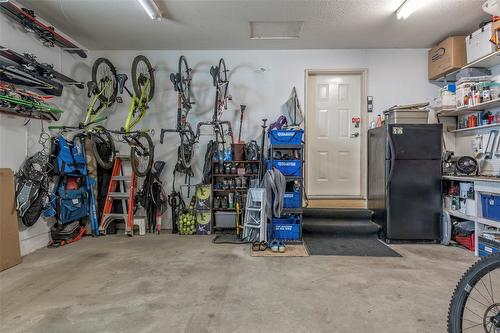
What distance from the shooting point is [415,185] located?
3889 millimetres

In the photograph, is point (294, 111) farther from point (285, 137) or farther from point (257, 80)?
point (257, 80)

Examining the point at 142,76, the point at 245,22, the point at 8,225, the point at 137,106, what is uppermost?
the point at 245,22

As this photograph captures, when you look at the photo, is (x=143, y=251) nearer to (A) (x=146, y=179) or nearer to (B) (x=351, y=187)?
(A) (x=146, y=179)

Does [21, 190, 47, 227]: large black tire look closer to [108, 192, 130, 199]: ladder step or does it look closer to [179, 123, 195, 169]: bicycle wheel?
[108, 192, 130, 199]: ladder step

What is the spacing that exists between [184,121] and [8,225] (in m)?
2.56

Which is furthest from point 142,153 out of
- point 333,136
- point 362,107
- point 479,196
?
point 479,196

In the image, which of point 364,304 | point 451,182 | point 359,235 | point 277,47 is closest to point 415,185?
point 451,182

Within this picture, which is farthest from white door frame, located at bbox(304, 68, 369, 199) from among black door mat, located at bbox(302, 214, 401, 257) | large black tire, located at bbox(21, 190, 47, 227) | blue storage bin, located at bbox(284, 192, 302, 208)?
large black tire, located at bbox(21, 190, 47, 227)

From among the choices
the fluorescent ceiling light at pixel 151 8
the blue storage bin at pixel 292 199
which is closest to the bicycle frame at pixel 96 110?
the fluorescent ceiling light at pixel 151 8

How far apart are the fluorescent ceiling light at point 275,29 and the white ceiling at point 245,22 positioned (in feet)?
0.34

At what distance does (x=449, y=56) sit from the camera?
409 cm

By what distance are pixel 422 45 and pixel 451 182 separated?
2.28 metres

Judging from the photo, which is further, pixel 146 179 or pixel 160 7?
pixel 146 179

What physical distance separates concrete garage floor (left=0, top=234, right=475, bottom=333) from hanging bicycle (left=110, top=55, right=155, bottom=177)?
154cm
